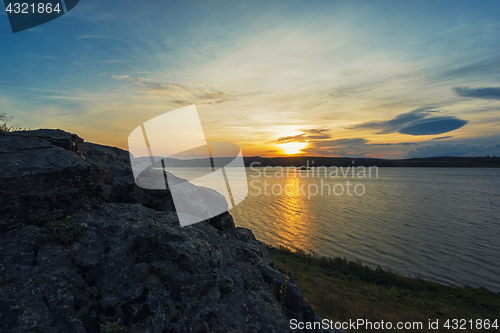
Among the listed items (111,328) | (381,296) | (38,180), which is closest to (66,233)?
(38,180)

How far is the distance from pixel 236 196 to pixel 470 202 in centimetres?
4757

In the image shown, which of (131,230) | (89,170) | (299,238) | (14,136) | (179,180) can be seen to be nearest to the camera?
(131,230)

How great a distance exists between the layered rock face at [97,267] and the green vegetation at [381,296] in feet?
23.9

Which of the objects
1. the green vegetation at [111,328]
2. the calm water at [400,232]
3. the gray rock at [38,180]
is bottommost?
the calm water at [400,232]

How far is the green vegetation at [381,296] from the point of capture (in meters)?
11.5

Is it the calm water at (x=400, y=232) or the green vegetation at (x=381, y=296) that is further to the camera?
the calm water at (x=400, y=232)

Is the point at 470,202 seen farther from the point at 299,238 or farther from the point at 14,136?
the point at 14,136

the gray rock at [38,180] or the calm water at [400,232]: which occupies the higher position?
the gray rock at [38,180]

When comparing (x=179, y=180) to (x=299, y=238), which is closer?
(x=179, y=180)

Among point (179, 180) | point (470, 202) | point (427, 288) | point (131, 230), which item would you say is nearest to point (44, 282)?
point (131, 230)

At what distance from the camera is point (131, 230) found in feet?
15.0

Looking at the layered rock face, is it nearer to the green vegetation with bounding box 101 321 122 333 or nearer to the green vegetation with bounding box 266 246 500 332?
the green vegetation with bounding box 101 321 122 333

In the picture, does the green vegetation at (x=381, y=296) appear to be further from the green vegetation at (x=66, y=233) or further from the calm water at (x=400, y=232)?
the green vegetation at (x=66, y=233)

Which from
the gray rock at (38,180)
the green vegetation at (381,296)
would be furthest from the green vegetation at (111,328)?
the green vegetation at (381,296)
